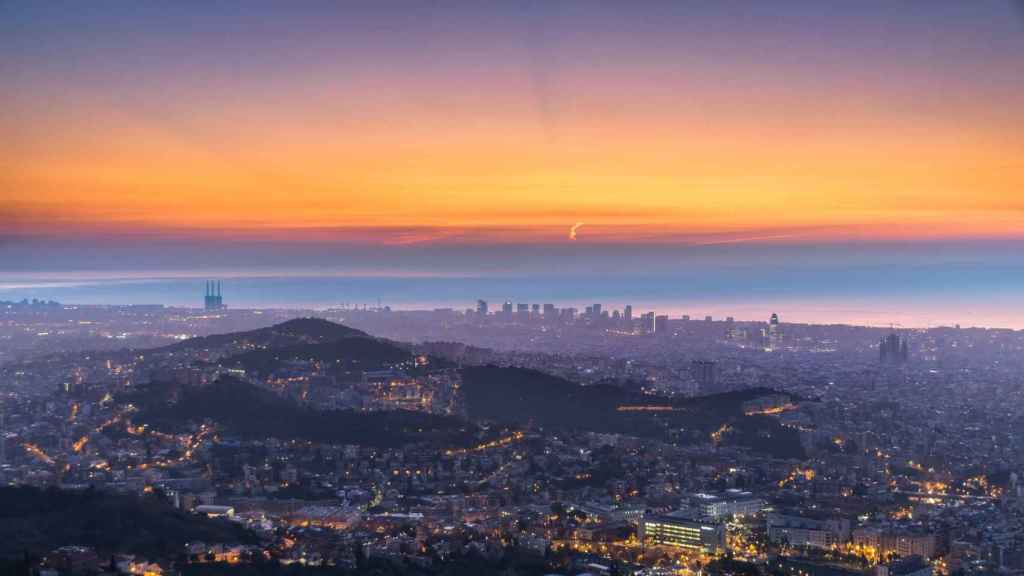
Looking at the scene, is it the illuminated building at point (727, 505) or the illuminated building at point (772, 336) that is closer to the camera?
the illuminated building at point (727, 505)

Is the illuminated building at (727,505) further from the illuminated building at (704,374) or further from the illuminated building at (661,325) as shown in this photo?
the illuminated building at (661,325)

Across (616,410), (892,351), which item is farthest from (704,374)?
(892,351)

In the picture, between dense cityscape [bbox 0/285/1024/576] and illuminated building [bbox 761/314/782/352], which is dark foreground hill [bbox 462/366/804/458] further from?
illuminated building [bbox 761/314/782/352]

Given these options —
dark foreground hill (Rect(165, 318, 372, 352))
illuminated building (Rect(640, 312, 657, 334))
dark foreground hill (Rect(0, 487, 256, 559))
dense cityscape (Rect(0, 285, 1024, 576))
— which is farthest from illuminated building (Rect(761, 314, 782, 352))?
dark foreground hill (Rect(0, 487, 256, 559))

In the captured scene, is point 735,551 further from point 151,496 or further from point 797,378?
point 797,378

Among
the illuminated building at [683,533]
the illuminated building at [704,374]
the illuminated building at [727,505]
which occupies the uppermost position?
the illuminated building at [704,374]

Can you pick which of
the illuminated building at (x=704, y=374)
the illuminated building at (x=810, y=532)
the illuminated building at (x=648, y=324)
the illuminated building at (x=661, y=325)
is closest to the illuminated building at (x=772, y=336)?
the illuminated building at (x=661, y=325)

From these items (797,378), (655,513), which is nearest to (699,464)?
(655,513)
